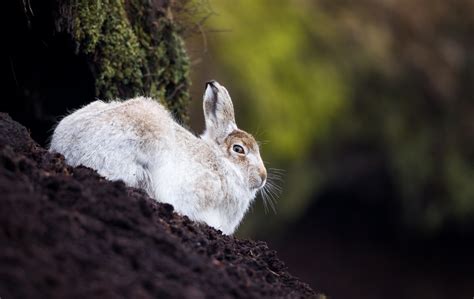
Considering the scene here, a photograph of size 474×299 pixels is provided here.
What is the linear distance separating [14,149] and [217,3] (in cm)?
637

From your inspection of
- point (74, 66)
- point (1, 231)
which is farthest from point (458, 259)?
point (1, 231)

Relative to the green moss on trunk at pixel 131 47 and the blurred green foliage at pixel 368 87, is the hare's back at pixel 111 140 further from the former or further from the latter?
the blurred green foliage at pixel 368 87

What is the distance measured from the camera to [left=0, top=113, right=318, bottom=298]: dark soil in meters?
3.39

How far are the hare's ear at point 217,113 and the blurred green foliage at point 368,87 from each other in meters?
4.16

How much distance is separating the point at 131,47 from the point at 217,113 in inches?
35.2

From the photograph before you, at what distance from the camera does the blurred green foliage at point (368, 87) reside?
450 inches

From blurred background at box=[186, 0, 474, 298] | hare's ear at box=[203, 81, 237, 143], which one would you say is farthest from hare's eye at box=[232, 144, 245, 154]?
blurred background at box=[186, 0, 474, 298]

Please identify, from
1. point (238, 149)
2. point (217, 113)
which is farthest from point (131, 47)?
point (238, 149)

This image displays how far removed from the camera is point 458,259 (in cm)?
1272

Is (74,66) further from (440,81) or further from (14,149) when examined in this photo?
(440,81)

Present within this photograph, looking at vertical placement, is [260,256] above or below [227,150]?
below

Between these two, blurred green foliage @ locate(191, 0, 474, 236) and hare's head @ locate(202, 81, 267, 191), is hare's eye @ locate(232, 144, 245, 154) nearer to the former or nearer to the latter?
hare's head @ locate(202, 81, 267, 191)

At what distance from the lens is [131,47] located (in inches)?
271

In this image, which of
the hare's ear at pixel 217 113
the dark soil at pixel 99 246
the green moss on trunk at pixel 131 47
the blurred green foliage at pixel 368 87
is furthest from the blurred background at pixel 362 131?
the dark soil at pixel 99 246
